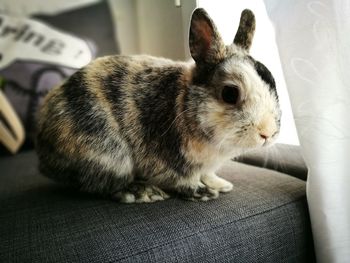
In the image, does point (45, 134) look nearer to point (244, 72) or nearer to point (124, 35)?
point (244, 72)

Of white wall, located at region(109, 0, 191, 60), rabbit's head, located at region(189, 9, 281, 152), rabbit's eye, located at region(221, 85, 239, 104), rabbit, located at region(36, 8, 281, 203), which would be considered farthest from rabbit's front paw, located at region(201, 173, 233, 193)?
white wall, located at region(109, 0, 191, 60)

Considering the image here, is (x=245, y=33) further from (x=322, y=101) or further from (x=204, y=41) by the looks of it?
(x=322, y=101)

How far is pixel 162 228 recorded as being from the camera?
0.65 m

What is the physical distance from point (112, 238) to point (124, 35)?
1368mm

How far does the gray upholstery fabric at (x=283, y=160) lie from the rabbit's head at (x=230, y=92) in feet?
0.89

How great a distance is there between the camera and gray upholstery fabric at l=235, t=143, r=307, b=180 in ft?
3.05

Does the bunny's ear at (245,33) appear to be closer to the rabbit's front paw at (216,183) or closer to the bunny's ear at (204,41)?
the bunny's ear at (204,41)

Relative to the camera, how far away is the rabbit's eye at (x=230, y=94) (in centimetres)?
68

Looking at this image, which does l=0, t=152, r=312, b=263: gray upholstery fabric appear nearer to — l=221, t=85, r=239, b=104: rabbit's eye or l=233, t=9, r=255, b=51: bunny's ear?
l=221, t=85, r=239, b=104: rabbit's eye

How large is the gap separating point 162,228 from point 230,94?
29 centimetres

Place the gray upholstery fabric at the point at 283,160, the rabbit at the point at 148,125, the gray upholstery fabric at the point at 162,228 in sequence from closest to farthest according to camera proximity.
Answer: the gray upholstery fabric at the point at 162,228, the rabbit at the point at 148,125, the gray upholstery fabric at the point at 283,160

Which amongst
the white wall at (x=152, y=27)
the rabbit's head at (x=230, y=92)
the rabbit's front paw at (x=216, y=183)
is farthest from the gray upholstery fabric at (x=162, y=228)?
the white wall at (x=152, y=27)

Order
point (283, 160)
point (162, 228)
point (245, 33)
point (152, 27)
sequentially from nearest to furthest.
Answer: point (162, 228) < point (245, 33) < point (283, 160) < point (152, 27)

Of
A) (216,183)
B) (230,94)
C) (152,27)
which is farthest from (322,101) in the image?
(152,27)
